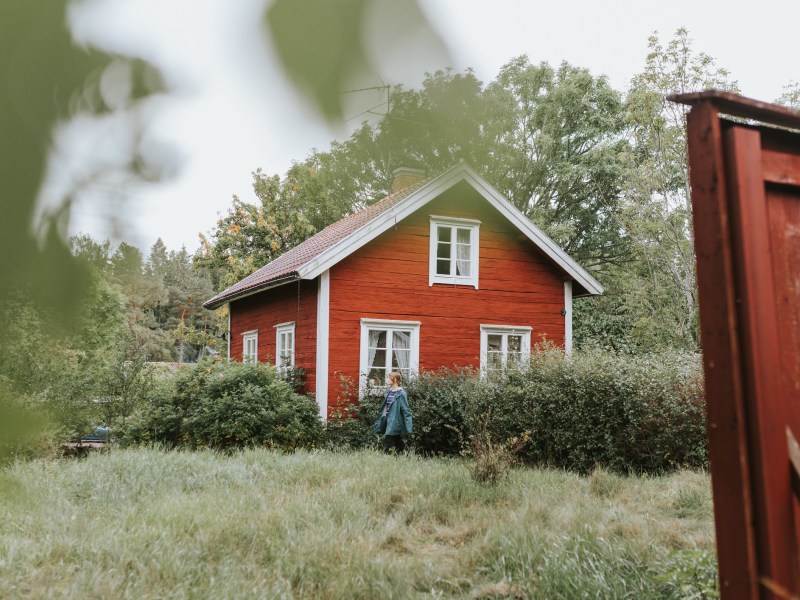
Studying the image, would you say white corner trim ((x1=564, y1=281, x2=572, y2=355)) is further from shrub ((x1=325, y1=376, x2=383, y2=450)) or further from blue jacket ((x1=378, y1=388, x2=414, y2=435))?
blue jacket ((x1=378, y1=388, x2=414, y2=435))

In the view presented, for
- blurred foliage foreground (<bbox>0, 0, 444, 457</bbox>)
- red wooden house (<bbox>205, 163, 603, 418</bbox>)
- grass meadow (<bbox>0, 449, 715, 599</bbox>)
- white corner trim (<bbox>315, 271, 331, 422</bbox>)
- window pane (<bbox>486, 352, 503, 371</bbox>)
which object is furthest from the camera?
red wooden house (<bbox>205, 163, 603, 418</bbox>)

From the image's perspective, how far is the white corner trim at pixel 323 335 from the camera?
1152cm

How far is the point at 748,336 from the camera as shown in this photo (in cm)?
192

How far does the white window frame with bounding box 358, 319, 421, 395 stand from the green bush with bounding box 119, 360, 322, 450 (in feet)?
4.00

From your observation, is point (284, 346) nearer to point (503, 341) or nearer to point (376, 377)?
point (376, 377)

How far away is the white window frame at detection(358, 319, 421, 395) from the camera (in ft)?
39.1

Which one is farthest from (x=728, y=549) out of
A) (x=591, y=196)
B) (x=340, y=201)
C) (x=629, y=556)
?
(x=629, y=556)

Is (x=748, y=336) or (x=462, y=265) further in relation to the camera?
(x=748, y=336)

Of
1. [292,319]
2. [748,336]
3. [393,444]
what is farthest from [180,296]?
[292,319]

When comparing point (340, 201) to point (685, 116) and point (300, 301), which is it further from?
point (300, 301)

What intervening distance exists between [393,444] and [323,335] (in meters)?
2.11

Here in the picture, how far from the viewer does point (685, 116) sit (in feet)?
7.10

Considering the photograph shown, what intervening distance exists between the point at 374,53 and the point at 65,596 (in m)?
4.06

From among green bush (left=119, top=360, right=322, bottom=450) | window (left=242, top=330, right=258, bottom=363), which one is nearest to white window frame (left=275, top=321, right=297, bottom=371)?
window (left=242, top=330, right=258, bottom=363)
